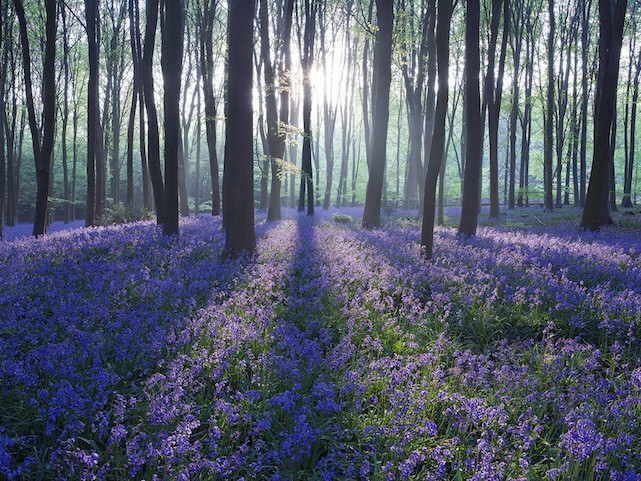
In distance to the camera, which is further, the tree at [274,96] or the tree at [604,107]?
the tree at [274,96]

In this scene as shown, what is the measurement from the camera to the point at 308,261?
854 cm

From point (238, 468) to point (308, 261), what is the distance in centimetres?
585

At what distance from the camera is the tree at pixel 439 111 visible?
9.17m

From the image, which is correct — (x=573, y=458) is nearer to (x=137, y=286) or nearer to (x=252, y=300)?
(x=252, y=300)

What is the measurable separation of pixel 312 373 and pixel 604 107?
14.2 m

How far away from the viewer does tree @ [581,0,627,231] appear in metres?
13.4

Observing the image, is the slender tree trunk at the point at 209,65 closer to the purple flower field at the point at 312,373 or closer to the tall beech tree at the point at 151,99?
the tall beech tree at the point at 151,99

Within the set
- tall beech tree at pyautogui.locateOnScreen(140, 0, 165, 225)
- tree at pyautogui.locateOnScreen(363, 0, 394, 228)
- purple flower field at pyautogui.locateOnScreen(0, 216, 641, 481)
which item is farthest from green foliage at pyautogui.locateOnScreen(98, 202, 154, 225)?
purple flower field at pyautogui.locateOnScreen(0, 216, 641, 481)

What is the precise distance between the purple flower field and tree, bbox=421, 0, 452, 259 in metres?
1.88

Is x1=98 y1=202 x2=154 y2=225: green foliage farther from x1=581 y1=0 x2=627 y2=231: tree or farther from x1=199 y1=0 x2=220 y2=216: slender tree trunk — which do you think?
x1=581 y1=0 x2=627 y2=231: tree

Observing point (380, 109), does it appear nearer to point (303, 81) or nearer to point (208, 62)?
point (303, 81)

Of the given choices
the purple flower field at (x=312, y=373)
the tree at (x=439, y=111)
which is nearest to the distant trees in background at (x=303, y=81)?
the tree at (x=439, y=111)

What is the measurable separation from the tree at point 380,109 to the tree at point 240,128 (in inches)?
269

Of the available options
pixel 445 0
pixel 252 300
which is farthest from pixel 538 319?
pixel 445 0
